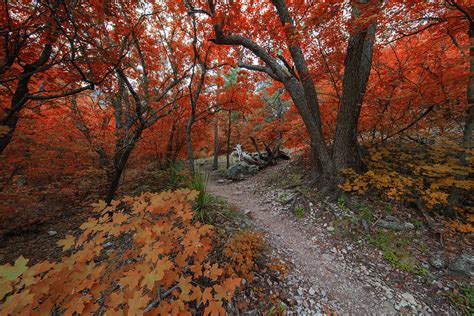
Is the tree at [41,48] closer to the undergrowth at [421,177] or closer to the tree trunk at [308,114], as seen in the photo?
the tree trunk at [308,114]

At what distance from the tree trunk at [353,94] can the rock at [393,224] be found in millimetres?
1244

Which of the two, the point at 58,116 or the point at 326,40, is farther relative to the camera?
the point at 58,116

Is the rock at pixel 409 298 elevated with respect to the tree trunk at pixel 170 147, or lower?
lower

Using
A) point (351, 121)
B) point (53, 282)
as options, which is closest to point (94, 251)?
point (53, 282)

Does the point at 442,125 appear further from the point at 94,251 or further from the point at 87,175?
the point at 87,175

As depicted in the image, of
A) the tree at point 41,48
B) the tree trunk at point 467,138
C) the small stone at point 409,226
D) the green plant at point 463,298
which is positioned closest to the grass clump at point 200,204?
the tree at point 41,48

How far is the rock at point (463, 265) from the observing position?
2391mm

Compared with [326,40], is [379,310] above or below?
below

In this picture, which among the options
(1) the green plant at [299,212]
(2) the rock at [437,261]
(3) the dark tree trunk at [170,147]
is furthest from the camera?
(3) the dark tree trunk at [170,147]

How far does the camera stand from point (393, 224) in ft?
10.5

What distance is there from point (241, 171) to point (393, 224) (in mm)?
5772

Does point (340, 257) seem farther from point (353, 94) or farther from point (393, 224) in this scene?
point (353, 94)

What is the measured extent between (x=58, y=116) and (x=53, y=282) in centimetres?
684

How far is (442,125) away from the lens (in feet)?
12.5
